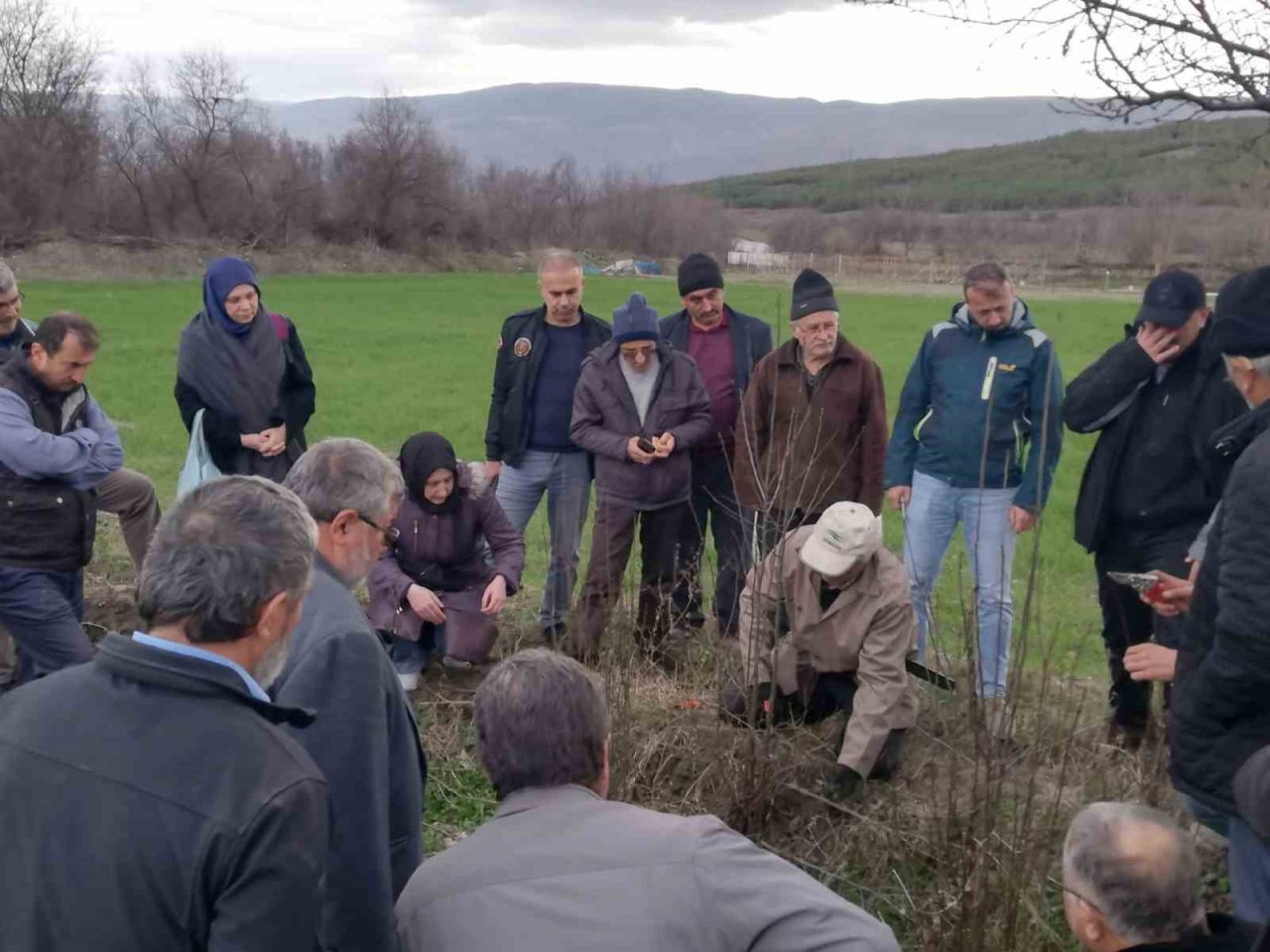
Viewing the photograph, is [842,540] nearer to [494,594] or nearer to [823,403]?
[823,403]

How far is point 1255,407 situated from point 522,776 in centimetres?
187

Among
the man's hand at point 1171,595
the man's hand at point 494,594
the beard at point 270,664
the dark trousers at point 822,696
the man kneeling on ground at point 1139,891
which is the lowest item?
the dark trousers at point 822,696

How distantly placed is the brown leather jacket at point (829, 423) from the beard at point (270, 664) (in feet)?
11.5

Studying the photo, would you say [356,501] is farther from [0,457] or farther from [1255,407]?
[0,457]

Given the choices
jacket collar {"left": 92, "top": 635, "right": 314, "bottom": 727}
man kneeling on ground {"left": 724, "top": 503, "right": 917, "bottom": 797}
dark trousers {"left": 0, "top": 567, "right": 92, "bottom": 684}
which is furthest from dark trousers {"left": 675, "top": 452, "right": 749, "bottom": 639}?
jacket collar {"left": 92, "top": 635, "right": 314, "bottom": 727}

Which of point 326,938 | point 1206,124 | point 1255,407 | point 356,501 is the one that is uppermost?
point 1206,124

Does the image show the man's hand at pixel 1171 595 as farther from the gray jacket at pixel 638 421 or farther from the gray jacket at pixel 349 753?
the gray jacket at pixel 638 421

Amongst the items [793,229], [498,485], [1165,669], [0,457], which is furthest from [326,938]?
[793,229]

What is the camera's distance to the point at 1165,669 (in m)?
3.03

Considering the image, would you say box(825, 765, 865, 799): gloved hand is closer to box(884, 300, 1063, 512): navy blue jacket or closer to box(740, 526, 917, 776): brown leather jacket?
box(740, 526, 917, 776): brown leather jacket

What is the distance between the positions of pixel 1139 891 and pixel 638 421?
362 centimetres

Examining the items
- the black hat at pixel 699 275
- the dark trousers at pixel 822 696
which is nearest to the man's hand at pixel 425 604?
the dark trousers at pixel 822 696

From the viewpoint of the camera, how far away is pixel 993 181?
96750 mm

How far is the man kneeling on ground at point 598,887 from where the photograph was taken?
1730 millimetres
